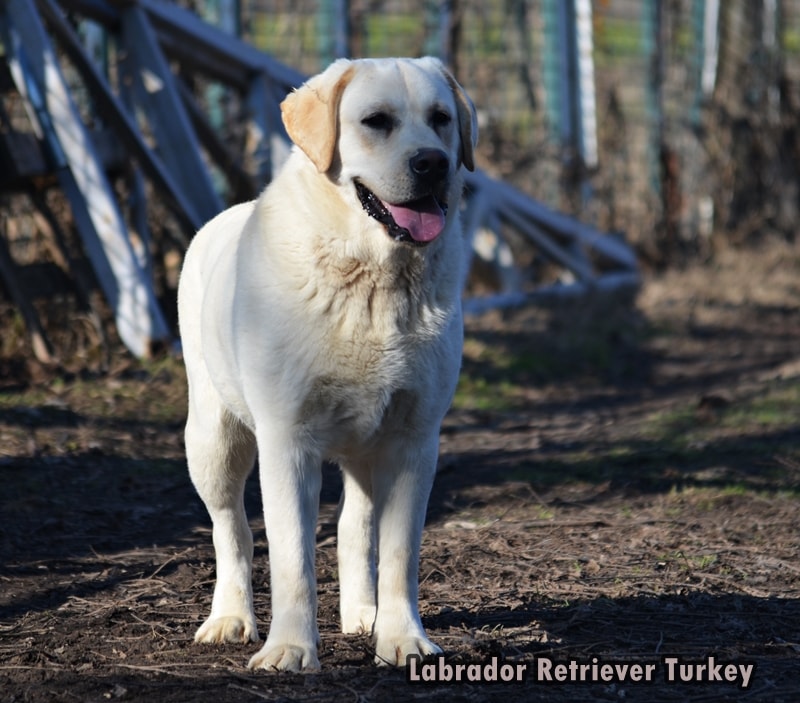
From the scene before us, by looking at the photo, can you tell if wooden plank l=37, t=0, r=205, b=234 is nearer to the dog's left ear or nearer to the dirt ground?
the dirt ground

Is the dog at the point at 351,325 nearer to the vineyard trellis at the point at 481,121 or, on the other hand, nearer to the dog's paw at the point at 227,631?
the dog's paw at the point at 227,631

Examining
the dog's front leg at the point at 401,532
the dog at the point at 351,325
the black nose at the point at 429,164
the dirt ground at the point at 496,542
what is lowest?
the dirt ground at the point at 496,542

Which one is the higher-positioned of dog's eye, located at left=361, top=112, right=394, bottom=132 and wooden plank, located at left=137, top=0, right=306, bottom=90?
wooden plank, located at left=137, top=0, right=306, bottom=90

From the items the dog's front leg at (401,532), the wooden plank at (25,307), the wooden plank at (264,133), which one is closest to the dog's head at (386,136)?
the dog's front leg at (401,532)

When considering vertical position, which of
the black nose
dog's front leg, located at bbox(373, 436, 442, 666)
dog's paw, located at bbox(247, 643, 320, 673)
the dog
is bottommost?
dog's paw, located at bbox(247, 643, 320, 673)

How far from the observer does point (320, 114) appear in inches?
133

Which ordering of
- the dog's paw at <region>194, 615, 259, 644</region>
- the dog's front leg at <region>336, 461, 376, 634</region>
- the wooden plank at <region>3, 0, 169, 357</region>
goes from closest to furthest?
1. the dog's paw at <region>194, 615, 259, 644</region>
2. the dog's front leg at <region>336, 461, 376, 634</region>
3. the wooden plank at <region>3, 0, 169, 357</region>

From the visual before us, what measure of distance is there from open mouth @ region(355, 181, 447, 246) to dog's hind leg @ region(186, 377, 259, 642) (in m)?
0.77

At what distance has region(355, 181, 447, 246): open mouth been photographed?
129 inches

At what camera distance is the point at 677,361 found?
29.0 ft

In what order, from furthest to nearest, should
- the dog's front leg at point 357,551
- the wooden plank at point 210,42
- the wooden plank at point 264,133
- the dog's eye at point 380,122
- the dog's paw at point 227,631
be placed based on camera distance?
the wooden plank at point 264,133 < the wooden plank at point 210,42 < the dog's front leg at point 357,551 < the dog's paw at point 227,631 < the dog's eye at point 380,122

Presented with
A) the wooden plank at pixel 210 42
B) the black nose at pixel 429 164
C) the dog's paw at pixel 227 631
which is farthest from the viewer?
the wooden plank at pixel 210 42

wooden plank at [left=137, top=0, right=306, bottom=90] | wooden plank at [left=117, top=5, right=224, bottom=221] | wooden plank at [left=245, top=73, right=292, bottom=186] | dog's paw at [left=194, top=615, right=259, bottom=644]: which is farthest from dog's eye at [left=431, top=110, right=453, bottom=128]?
wooden plank at [left=245, top=73, right=292, bottom=186]

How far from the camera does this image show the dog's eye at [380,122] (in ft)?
10.9
